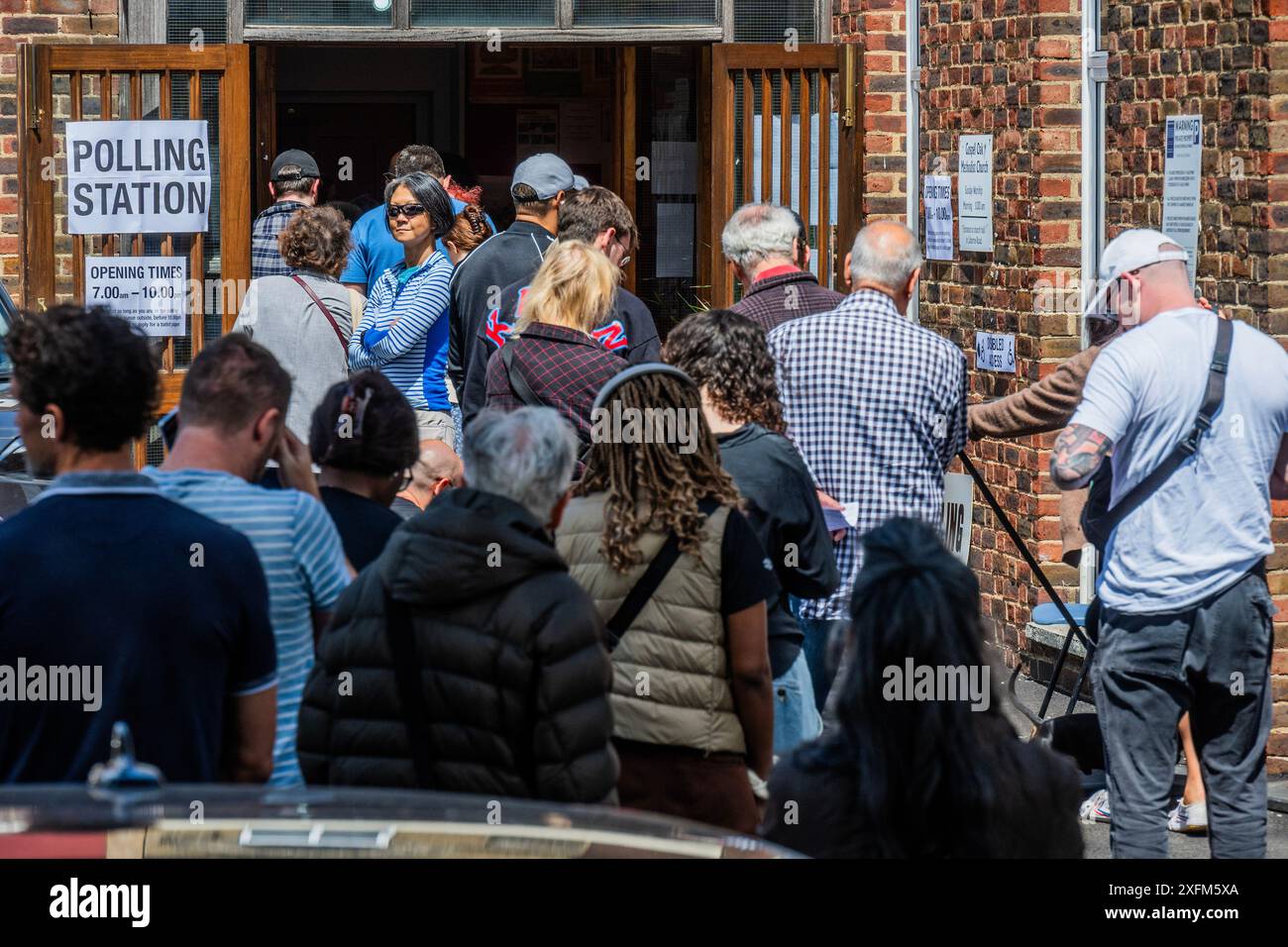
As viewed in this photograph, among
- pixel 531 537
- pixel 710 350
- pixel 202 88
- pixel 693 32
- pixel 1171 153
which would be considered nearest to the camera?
pixel 531 537

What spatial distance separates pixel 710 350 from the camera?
4.95 m

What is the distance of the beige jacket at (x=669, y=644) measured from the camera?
411cm

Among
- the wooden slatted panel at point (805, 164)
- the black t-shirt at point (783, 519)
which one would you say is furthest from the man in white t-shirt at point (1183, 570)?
the wooden slatted panel at point (805, 164)

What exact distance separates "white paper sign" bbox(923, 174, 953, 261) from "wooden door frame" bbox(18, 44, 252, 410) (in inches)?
130

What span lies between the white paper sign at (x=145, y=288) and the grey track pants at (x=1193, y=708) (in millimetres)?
5435

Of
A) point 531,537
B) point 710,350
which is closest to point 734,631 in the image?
point 531,537

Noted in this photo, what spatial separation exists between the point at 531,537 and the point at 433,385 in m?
3.94

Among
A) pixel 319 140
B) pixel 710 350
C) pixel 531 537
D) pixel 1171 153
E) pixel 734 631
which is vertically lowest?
pixel 734 631

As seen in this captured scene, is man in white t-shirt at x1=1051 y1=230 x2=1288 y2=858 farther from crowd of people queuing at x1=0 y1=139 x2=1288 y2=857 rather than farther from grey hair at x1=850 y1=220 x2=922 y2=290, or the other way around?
grey hair at x1=850 y1=220 x2=922 y2=290

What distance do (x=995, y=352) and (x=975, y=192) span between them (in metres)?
0.77

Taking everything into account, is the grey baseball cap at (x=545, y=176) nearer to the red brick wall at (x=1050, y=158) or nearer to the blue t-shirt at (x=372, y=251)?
the blue t-shirt at (x=372, y=251)

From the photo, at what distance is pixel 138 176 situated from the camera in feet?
28.8

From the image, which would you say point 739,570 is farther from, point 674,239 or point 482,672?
point 674,239
